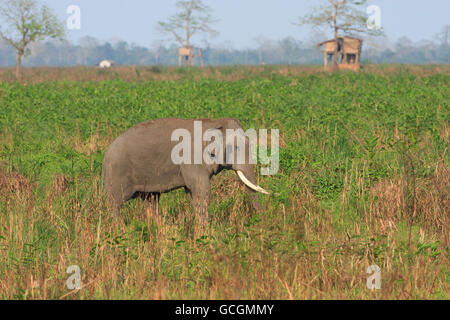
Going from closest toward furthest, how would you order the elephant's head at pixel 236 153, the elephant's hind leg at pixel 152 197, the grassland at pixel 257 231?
the grassland at pixel 257 231 → the elephant's head at pixel 236 153 → the elephant's hind leg at pixel 152 197

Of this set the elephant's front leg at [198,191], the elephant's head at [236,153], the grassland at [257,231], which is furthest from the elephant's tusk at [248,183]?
the elephant's front leg at [198,191]

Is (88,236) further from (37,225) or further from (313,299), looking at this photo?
(313,299)

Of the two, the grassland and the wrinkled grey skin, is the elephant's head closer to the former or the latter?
the wrinkled grey skin

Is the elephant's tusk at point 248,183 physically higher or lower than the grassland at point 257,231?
higher

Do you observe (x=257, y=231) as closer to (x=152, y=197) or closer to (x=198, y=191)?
(x=198, y=191)

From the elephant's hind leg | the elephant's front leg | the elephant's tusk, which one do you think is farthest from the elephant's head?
the elephant's hind leg

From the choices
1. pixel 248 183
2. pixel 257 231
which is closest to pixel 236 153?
pixel 248 183

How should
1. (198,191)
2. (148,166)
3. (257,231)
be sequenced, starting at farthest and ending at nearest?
1. (148,166)
2. (198,191)
3. (257,231)

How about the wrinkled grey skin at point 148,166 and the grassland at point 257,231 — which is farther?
the wrinkled grey skin at point 148,166

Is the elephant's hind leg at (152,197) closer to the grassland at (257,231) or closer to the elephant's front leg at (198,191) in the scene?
the grassland at (257,231)

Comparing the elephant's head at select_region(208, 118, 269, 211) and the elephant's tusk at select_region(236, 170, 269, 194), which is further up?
the elephant's head at select_region(208, 118, 269, 211)

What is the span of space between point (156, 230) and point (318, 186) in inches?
110

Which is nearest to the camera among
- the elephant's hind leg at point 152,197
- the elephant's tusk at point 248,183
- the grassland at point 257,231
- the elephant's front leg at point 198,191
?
the grassland at point 257,231

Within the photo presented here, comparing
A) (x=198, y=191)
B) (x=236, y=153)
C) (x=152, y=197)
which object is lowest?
(x=152, y=197)
